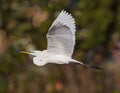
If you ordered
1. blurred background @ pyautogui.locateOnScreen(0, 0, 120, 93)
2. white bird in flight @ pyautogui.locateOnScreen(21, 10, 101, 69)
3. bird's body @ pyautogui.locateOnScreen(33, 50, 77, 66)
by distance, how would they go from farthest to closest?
blurred background @ pyautogui.locateOnScreen(0, 0, 120, 93) → white bird in flight @ pyautogui.locateOnScreen(21, 10, 101, 69) → bird's body @ pyautogui.locateOnScreen(33, 50, 77, 66)

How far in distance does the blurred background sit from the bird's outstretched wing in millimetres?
4548

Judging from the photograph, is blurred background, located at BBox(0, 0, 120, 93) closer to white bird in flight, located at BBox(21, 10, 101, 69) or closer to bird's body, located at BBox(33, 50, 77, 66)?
white bird in flight, located at BBox(21, 10, 101, 69)

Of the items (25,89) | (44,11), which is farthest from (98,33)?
(25,89)

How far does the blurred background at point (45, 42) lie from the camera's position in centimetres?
888

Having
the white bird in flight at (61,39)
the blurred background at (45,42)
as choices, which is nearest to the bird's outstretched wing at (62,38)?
the white bird in flight at (61,39)

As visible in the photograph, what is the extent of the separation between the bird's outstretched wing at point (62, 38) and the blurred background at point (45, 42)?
455 cm

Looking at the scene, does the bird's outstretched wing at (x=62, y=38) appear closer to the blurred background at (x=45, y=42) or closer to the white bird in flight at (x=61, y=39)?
the white bird in flight at (x=61, y=39)

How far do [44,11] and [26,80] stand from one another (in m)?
1.02

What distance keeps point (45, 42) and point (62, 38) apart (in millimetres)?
4907

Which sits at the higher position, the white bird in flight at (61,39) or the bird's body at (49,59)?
the white bird in flight at (61,39)

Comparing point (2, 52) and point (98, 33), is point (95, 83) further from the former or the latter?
point (2, 52)

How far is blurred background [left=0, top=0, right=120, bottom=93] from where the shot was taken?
8875 mm

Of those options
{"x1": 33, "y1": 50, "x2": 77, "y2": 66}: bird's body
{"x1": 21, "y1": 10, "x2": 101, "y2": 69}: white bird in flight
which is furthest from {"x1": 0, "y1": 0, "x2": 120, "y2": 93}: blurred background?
{"x1": 33, "y1": 50, "x2": 77, "y2": 66}: bird's body

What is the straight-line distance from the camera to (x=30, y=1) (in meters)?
9.32
